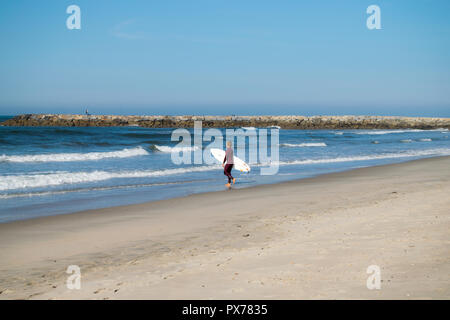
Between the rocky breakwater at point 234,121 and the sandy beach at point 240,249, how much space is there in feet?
184

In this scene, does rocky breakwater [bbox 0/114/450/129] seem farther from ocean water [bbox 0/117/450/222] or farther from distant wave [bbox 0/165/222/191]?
distant wave [bbox 0/165/222/191]

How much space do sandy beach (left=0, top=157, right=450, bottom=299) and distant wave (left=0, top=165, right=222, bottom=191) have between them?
5041mm

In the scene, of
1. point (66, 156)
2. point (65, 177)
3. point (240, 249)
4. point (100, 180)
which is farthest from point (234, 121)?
point (240, 249)

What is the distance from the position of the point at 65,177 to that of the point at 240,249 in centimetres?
1040

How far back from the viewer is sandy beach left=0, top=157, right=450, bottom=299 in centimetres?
414

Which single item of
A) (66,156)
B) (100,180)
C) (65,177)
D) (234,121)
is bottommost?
(100,180)

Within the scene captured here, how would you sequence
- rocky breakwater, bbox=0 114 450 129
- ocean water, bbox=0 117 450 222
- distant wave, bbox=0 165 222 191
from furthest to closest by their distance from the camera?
rocky breakwater, bbox=0 114 450 129 → distant wave, bbox=0 165 222 191 → ocean water, bbox=0 117 450 222

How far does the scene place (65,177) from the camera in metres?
14.4

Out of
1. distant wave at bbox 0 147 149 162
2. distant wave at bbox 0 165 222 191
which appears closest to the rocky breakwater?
distant wave at bbox 0 147 149 162

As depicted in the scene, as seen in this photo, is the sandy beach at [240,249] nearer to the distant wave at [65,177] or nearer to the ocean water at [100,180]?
the ocean water at [100,180]

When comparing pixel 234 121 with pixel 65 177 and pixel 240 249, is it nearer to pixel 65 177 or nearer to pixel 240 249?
pixel 65 177

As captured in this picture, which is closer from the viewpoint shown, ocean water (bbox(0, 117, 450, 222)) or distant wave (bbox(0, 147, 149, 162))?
ocean water (bbox(0, 117, 450, 222))
